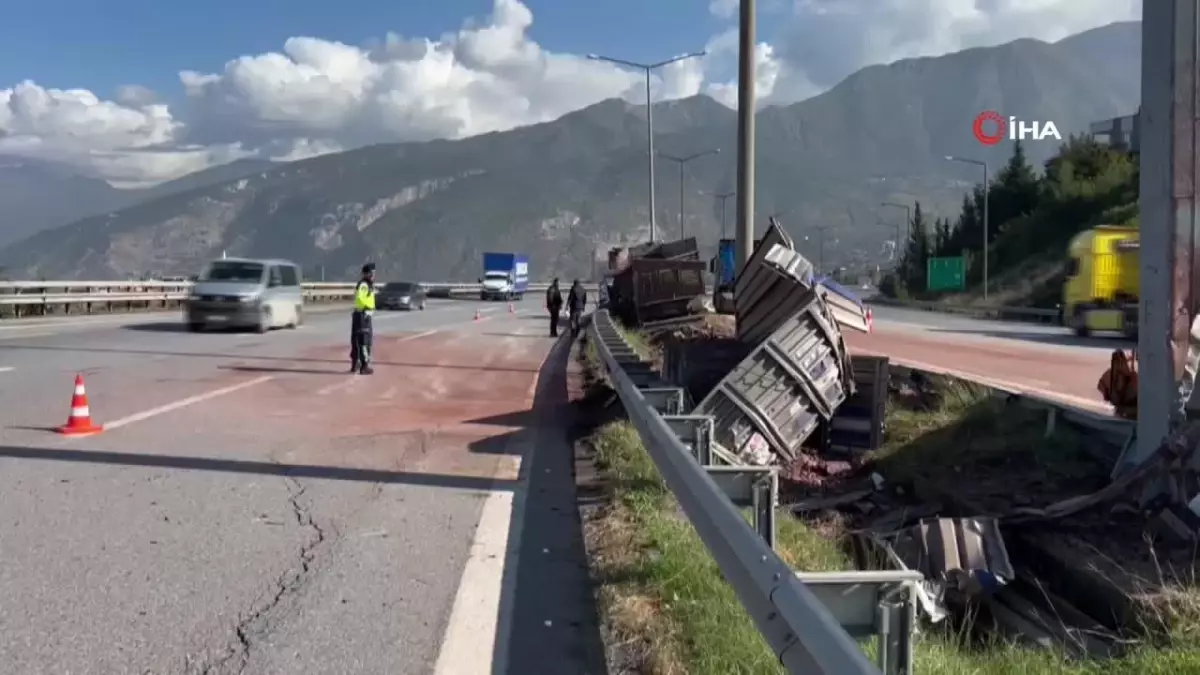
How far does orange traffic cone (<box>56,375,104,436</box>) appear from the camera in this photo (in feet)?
35.8

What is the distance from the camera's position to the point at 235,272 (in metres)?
30.2

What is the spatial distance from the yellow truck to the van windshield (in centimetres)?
2227

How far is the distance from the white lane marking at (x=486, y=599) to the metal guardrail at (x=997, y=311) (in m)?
40.0

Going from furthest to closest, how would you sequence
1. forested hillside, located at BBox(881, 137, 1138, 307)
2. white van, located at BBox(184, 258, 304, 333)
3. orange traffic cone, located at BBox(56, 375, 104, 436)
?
forested hillside, located at BBox(881, 137, 1138, 307), white van, located at BBox(184, 258, 304, 333), orange traffic cone, located at BBox(56, 375, 104, 436)

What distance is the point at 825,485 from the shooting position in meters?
10.6

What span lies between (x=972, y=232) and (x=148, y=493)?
263 ft

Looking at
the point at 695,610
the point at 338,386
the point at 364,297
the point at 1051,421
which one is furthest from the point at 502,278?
the point at 695,610

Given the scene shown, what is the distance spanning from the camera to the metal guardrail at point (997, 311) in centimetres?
4862

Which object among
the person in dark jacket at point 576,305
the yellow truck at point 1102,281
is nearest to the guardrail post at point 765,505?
the person in dark jacket at point 576,305

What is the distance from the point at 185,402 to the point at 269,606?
8713mm

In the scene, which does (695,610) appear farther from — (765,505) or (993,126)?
(993,126)

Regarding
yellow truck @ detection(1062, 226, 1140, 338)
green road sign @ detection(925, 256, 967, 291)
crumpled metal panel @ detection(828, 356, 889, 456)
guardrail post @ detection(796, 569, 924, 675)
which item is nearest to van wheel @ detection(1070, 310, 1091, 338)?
yellow truck @ detection(1062, 226, 1140, 338)

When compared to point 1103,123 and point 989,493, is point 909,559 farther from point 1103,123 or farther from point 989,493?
point 1103,123

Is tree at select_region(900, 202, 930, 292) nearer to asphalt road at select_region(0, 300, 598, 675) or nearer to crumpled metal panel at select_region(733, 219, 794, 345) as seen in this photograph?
crumpled metal panel at select_region(733, 219, 794, 345)
